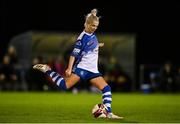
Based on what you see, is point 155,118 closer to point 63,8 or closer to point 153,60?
point 153,60

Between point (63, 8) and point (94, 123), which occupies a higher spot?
point (63, 8)

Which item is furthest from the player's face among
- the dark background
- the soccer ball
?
the dark background

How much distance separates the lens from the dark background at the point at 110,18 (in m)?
42.1

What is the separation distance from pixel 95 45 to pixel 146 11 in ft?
96.4

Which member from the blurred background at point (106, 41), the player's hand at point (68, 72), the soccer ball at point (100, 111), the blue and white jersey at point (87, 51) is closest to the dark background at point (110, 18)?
the blurred background at point (106, 41)

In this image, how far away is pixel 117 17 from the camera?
43469 mm

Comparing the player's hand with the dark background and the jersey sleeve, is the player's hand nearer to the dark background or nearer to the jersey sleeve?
the jersey sleeve

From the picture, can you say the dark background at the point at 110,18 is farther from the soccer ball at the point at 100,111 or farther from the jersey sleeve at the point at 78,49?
the jersey sleeve at the point at 78,49

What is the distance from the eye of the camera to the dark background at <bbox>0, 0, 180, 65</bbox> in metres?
42.1

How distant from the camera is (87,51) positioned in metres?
13.8

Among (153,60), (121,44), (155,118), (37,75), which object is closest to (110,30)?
(153,60)

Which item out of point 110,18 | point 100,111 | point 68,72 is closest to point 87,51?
point 68,72

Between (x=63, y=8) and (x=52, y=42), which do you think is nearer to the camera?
(x=52, y=42)

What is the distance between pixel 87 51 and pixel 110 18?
2969 centimetres
